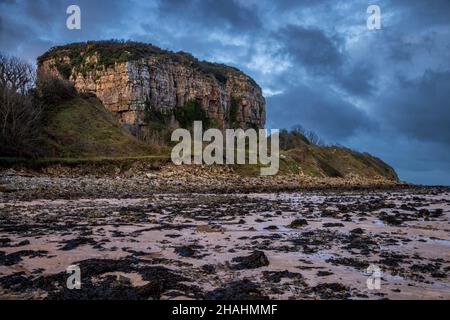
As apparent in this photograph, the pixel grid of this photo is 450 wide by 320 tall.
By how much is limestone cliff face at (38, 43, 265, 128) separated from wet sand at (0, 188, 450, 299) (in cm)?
8528

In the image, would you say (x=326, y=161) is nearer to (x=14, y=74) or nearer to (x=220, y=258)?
(x=14, y=74)

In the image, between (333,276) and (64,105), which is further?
(64,105)

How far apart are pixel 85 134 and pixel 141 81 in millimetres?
51284

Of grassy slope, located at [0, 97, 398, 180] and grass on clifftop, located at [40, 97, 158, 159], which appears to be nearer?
grassy slope, located at [0, 97, 398, 180]

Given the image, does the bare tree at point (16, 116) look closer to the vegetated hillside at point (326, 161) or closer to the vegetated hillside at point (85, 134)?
the vegetated hillside at point (85, 134)

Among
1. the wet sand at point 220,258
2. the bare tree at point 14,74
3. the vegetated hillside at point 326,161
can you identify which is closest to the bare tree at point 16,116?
the bare tree at point 14,74

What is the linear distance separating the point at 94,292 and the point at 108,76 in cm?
9694

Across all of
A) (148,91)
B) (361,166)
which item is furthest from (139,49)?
(361,166)

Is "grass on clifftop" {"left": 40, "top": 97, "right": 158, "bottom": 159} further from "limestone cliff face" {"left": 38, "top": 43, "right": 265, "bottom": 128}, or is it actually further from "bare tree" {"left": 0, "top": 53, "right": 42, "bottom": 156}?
"limestone cliff face" {"left": 38, "top": 43, "right": 265, "bottom": 128}

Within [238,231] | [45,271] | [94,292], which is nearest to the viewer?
[94,292]

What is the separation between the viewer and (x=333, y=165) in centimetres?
9025

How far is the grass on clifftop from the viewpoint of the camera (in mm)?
43188

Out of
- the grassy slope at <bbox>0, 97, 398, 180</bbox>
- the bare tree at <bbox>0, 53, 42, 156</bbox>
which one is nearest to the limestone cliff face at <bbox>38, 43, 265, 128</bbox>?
the grassy slope at <bbox>0, 97, 398, 180</bbox>
